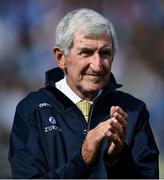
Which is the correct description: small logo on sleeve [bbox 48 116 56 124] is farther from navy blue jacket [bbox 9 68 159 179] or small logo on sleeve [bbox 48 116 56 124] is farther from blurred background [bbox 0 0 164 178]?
blurred background [bbox 0 0 164 178]

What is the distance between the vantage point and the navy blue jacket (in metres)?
2.54

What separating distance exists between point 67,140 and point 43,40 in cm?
178

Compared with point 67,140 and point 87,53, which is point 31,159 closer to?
point 67,140

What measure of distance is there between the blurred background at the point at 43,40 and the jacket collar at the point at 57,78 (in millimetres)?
1370

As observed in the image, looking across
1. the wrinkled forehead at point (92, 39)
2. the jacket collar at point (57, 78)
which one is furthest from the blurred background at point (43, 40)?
the wrinkled forehead at point (92, 39)

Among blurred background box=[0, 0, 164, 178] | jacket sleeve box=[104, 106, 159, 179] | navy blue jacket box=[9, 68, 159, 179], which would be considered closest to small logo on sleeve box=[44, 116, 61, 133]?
navy blue jacket box=[9, 68, 159, 179]

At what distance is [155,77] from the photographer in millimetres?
4480

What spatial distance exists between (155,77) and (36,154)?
201 centimetres

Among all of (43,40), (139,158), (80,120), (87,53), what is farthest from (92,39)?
(43,40)

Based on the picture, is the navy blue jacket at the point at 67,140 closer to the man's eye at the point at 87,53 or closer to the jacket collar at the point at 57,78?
the jacket collar at the point at 57,78

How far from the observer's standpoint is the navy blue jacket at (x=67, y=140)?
2545mm

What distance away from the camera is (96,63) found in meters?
2.67

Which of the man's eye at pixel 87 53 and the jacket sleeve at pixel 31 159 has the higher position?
the man's eye at pixel 87 53

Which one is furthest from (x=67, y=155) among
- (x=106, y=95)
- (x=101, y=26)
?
(x=101, y=26)
